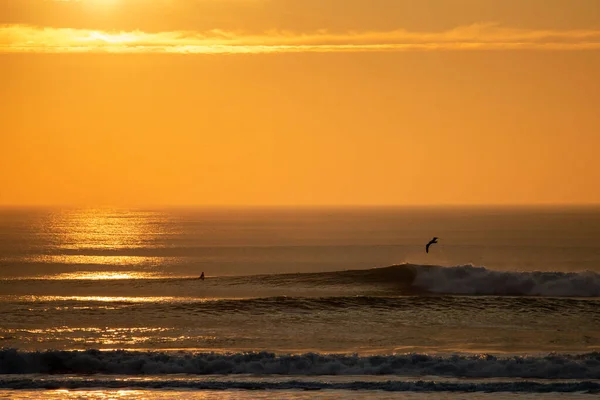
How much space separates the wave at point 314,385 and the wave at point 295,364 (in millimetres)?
1793

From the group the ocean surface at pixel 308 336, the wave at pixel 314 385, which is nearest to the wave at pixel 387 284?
the ocean surface at pixel 308 336

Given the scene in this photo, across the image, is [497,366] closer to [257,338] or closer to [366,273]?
[257,338]

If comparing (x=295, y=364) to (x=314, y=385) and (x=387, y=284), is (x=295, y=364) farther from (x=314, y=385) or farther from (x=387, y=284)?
(x=387, y=284)

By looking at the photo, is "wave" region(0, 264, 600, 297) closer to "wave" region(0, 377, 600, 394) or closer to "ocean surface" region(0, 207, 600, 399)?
"ocean surface" region(0, 207, 600, 399)

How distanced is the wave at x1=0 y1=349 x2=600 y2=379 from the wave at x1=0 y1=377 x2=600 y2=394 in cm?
179

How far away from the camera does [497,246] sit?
395ft

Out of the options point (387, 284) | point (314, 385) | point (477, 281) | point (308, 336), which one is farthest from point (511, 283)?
point (314, 385)

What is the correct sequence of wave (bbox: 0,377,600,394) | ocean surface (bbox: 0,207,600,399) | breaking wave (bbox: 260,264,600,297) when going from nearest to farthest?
wave (bbox: 0,377,600,394) < ocean surface (bbox: 0,207,600,399) < breaking wave (bbox: 260,264,600,297)

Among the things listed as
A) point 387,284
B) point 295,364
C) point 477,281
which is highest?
point 477,281

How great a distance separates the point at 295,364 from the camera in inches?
1162

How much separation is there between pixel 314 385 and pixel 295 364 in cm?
299

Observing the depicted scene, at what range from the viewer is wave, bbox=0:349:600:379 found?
28.3 metres

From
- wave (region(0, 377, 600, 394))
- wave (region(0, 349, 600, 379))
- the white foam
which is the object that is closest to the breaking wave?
the white foam

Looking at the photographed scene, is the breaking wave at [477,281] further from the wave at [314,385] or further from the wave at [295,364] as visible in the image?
the wave at [314,385]
